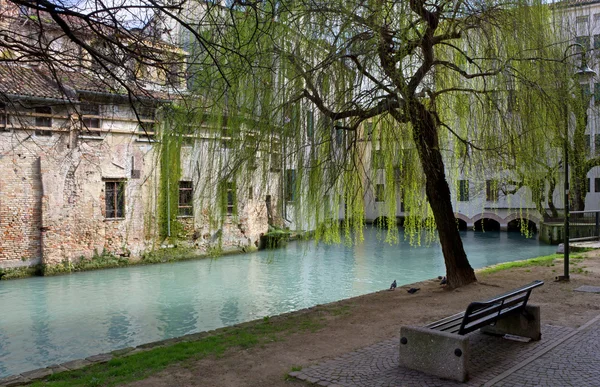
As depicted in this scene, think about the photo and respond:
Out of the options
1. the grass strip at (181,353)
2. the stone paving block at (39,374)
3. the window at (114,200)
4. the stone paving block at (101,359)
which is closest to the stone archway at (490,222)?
the window at (114,200)

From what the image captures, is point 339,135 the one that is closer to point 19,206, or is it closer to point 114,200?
point 19,206

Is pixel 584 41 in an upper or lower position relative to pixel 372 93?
upper

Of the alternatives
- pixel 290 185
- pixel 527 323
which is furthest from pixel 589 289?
pixel 290 185

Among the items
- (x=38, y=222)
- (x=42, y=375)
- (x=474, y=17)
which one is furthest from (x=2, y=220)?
(x=474, y=17)

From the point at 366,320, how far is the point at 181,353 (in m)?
2.40

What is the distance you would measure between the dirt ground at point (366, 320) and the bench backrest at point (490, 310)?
1270 millimetres

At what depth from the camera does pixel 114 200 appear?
61.4 ft

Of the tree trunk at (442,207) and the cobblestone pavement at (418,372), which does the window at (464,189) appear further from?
the cobblestone pavement at (418,372)

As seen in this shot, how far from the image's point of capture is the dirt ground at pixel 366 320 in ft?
14.8

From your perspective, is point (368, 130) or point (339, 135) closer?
point (339, 135)

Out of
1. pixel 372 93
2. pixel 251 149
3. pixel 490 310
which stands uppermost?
pixel 372 93

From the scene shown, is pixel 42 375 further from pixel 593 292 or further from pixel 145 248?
pixel 145 248

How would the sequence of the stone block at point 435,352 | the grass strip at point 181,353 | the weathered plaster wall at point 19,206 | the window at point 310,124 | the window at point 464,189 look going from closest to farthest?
→ the stone block at point 435,352 → the grass strip at point 181,353 → the window at point 310,124 → the window at point 464,189 → the weathered plaster wall at point 19,206

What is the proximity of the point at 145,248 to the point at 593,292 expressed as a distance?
15.3m
